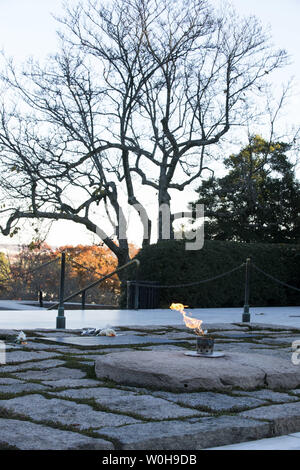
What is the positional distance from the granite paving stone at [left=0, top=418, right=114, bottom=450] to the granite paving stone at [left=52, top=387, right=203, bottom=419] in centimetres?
49

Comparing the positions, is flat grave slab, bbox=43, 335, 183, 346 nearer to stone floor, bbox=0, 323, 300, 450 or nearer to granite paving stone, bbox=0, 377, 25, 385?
stone floor, bbox=0, 323, 300, 450

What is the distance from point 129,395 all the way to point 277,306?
1225 centimetres

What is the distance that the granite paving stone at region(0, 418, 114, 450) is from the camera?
2.31 metres

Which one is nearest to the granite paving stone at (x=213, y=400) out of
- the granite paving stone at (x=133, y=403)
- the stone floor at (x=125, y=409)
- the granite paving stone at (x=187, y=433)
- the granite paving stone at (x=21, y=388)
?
the stone floor at (x=125, y=409)

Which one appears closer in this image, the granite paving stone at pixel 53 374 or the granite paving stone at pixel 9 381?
the granite paving stone at pixel 9 381

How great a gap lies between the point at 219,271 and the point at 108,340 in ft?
26.9

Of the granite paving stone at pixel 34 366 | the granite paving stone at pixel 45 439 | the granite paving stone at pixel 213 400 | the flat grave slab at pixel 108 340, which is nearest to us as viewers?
the granite paving stone at pixel 45 439

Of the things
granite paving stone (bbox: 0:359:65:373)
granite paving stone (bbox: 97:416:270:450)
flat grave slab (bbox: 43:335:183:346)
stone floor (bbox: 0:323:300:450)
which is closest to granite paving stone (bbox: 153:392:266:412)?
stone floor (bbox: 0:323:300:450)

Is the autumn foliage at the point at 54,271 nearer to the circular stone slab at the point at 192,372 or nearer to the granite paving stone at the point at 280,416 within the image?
the circular stone slab at the point at 192,372

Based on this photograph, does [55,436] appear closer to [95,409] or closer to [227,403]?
[95,409]

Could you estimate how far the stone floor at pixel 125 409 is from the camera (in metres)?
2.45

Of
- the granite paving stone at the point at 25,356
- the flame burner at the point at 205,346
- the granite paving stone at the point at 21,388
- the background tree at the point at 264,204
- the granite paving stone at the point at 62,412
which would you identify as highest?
the background tree at the point at 264,204

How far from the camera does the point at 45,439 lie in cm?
238

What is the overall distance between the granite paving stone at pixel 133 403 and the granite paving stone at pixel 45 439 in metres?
0.49
